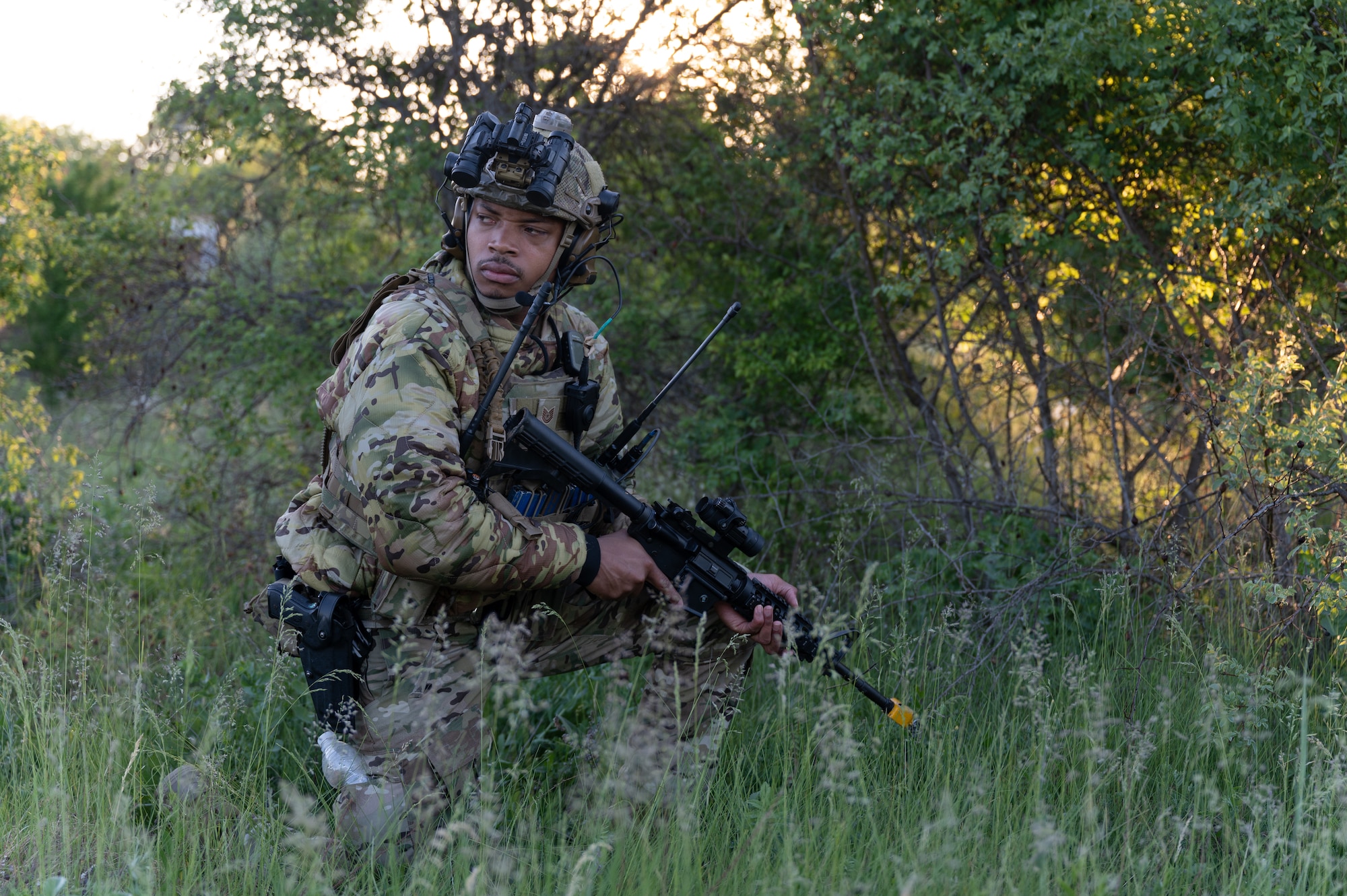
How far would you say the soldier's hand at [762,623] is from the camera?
2.94 meters

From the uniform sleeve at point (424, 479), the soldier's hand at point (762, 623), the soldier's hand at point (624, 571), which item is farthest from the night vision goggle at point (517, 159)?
the soldier's hand at point (762, 623)

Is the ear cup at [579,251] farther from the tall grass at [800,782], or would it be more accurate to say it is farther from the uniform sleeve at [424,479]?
the tall grass at [800,782]

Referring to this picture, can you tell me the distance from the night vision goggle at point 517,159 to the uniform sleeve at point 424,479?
455 millimetres

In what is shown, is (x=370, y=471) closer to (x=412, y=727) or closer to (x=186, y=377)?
(x=412, y=727)

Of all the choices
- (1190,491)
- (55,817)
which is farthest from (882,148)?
(55,817)

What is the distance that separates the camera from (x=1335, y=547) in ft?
10.5

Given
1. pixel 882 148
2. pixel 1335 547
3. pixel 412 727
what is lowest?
pixel 412 727

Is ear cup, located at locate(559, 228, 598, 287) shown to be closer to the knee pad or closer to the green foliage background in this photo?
the green foliage background

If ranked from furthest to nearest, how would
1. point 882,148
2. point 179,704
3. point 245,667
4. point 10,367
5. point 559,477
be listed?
point 10,367
point 882,148
point 245,667
point 179,704
point 559,477

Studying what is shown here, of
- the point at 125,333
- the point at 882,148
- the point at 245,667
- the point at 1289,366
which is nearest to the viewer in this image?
the point at 1289,366

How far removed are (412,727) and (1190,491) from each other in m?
3.01

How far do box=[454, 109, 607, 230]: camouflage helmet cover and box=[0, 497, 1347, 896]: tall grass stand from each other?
1.26 meters

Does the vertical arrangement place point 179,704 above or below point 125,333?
below

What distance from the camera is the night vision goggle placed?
283 cm
